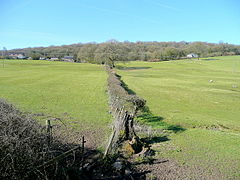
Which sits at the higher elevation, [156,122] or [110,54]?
[110,54]

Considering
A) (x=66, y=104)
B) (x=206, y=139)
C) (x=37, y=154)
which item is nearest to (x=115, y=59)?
(x=66, y=104)

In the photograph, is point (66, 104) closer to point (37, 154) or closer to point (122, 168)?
point (122, 168)

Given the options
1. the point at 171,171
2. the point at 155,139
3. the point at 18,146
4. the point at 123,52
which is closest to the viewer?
the point at 18,146

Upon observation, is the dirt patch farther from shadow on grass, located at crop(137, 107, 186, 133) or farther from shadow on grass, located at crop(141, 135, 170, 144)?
shadow on grass, located at crop(137, 107, 186, 133)

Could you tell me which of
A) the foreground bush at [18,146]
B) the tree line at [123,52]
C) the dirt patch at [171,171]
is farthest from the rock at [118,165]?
the tree line at [123,52]

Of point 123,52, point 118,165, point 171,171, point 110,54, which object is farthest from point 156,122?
point 123,52

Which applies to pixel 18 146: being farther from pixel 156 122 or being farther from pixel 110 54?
pixel 110 54

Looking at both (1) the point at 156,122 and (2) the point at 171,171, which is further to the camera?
(1) the point at 156,122

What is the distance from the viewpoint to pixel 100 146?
923 cm

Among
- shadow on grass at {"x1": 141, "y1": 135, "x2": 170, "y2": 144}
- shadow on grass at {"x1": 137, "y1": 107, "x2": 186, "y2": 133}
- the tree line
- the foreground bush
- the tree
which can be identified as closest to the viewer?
the foreground bush

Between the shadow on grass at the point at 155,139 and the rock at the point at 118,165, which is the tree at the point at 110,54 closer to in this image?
the shadow on grass at the point at 155,139

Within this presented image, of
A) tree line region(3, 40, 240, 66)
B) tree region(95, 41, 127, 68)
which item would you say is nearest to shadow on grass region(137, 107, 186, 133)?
tree region(95, 41, 127, 68)

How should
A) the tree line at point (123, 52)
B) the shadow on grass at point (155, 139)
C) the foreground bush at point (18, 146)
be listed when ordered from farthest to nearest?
the tree line at point (123, 52) → the shadow on grass at point (155, 139) → the foreground bush at point (18, 146)

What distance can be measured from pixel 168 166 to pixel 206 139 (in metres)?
4.32
